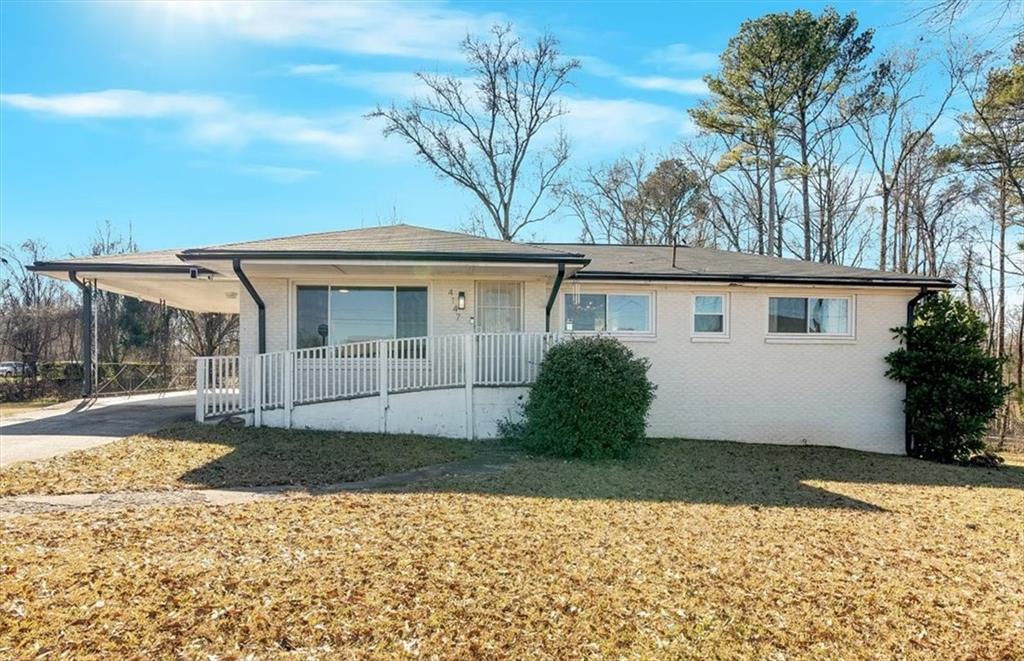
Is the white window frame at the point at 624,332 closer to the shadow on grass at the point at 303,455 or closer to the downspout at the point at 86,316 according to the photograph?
the shadow on grass at the point at 303,455

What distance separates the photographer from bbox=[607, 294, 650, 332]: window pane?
10.9 metres

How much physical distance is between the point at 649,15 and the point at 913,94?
1421 cm

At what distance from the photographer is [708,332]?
10.8m

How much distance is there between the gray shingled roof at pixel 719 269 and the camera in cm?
1061

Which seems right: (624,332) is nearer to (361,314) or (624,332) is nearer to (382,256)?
(382,256)

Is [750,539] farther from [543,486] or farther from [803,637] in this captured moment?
[543,486]

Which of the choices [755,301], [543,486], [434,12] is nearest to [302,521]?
[543,486]

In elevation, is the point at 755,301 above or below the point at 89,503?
above

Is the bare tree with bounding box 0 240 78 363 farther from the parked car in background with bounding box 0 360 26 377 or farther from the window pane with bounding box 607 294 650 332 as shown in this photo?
the window pane with bounding box 607 294 650 332

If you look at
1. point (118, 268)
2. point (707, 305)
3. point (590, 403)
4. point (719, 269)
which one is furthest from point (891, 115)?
point (118, 268)

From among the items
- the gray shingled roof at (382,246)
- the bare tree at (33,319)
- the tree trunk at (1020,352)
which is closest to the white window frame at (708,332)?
the gray shingled roof at (382,246)

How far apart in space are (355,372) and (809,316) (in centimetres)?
844

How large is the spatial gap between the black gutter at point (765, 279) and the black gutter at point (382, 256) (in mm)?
1291

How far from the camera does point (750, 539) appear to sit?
4.76m
